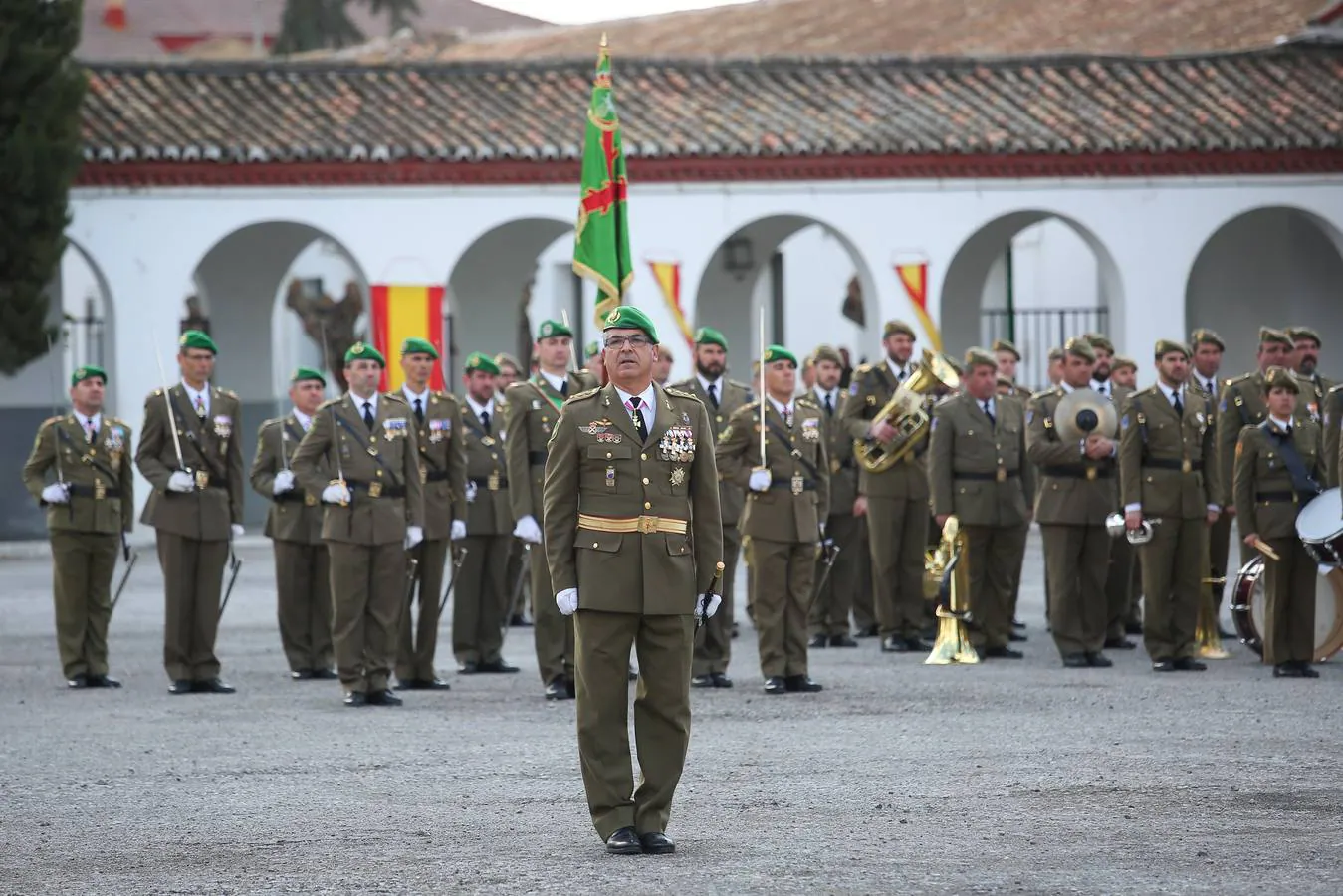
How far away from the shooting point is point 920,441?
51.1 ft

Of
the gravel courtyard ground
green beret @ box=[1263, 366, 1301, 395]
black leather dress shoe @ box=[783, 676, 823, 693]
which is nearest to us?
the gravel courtyard ground

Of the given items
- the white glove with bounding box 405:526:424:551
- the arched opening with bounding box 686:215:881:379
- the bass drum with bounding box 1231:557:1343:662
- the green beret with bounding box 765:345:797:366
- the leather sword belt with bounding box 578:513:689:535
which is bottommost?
the bass drum with bounding box 1231:557:1343:662

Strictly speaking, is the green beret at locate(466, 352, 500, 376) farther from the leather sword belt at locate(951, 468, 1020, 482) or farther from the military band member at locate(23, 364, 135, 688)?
the leather sword belt at locate(951, 468, 1020, 482)

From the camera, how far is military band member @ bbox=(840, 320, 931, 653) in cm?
1538

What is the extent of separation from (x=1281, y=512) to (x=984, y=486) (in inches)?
83.4

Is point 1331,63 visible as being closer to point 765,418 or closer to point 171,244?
point 171,244

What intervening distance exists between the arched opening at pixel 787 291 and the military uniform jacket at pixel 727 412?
13005mm

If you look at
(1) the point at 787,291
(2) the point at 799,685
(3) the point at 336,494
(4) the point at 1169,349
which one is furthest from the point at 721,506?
(1) the point at 787,291

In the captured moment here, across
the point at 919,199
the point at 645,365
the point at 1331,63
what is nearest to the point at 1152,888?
the point at 645,365

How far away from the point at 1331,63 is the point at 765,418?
1826 cm

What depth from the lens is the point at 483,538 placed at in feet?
48.4

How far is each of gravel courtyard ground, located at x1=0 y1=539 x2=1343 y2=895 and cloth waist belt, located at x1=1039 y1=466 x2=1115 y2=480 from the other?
1.18m

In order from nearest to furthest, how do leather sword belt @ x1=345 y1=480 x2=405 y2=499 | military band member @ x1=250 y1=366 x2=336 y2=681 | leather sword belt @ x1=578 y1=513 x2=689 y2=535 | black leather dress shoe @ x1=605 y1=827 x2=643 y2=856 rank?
black leather dress shoe @ x1=605 y1=827 x2=643 y2=856
leather sword belt @ x1=578 y1=513 x2=689 y2=535
leather sword belt @ x1=345 y1=480 x2=405 y2=499
military band member @ x1=250 y1=366 x2=336 y2=681

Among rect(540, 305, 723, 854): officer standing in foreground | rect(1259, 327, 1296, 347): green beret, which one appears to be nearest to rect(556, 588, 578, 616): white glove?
rect(540, 305, 723, 854): officer standing in foreground
